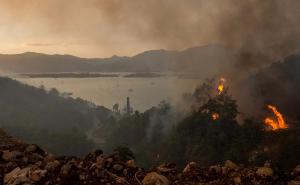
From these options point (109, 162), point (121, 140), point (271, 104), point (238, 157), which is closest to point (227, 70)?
point (271, 104)

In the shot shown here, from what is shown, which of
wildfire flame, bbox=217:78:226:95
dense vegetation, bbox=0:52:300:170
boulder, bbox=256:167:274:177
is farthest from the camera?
wildfire flame, bbox=217:78:226:95

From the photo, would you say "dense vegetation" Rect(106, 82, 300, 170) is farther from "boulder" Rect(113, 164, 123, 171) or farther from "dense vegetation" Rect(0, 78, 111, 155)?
"boulder" Rect(113, 164, 123, 171)

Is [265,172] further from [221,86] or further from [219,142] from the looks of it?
[221,86]

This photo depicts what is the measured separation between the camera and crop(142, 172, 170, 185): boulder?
776 centimetres

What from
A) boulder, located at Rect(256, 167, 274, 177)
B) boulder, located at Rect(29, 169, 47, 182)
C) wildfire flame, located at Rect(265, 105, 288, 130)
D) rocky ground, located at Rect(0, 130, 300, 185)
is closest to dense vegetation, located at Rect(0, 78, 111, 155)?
wildfire flame, located at Rect(265, 105, 288, 130)

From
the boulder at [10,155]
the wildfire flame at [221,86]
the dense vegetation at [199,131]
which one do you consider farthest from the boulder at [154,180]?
the wildfire flame at [221,86]

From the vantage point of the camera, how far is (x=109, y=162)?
8.72 metres

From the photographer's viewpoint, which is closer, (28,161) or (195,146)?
(28,161)

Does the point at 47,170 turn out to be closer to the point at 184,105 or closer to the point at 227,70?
the point at 184,105

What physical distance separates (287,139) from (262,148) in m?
4.02

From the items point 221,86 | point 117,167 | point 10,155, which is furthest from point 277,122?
point 10,155

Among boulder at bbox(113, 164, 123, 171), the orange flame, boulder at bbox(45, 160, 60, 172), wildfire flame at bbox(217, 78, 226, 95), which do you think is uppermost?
boulder at bbox(45, 160, 60, 172)

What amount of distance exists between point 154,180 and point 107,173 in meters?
1.13

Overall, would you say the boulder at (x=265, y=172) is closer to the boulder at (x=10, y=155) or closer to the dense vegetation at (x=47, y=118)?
the boulder at (x=10, y=155)
